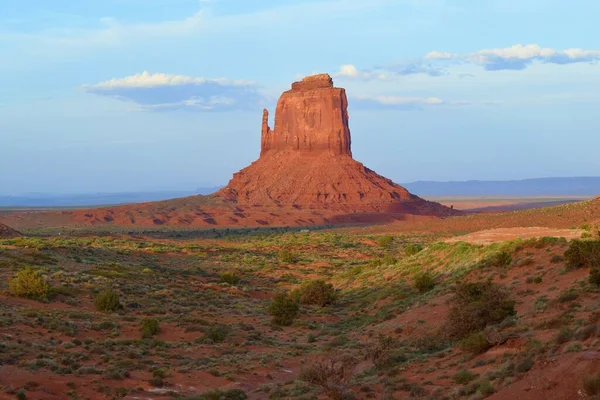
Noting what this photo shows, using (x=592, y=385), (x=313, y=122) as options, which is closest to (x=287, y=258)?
(x=592, y=385)

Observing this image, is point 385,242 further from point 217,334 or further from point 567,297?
point 567,297

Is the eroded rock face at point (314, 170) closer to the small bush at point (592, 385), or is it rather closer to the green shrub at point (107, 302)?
the green shrub at point (107, 302)

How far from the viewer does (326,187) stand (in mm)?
140500

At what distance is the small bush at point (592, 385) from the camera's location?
11.8 m

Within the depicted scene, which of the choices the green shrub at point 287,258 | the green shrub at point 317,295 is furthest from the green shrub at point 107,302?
the green shrub at point 287,258

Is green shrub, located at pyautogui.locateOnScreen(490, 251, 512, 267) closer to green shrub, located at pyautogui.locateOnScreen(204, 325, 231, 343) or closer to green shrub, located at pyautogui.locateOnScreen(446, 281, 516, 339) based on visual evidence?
green shrub, located at pyautogui.locateOnScreen(446, 281, 516, 339)

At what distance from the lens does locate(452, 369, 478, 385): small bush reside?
16750 mm

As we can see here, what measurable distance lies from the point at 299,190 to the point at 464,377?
12418cm

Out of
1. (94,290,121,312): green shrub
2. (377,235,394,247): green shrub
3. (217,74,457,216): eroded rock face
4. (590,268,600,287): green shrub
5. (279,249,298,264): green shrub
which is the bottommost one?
(279,249,298,264): green shrub

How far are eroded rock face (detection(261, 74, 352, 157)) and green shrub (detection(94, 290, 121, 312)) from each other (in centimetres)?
11741

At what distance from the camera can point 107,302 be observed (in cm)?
3253

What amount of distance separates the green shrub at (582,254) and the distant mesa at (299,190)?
331 feet

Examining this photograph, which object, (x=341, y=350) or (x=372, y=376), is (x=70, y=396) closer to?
(x=372, y=376)

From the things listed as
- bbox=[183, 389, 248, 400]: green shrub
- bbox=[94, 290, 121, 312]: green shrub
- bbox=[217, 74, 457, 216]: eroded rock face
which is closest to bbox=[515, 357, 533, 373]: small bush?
bbox=[183, 389, 248, 400]: green shrub
